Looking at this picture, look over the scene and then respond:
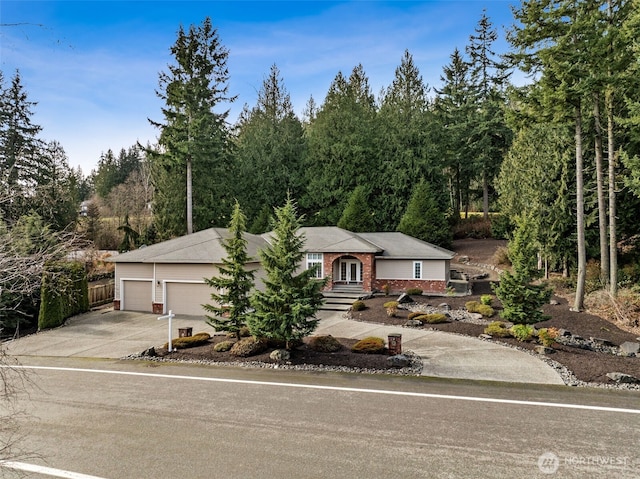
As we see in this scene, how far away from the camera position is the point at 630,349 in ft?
41.1

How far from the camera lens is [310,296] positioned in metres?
11.8

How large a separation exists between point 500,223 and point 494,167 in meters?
7.50

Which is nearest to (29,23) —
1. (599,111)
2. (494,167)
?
(599,111)

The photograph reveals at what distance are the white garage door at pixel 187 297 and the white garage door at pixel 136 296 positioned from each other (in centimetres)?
134

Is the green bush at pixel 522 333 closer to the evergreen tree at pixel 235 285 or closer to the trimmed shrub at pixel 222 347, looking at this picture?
the evergreen tree at pixel 235 285

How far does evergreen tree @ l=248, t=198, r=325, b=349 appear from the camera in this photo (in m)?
11.4

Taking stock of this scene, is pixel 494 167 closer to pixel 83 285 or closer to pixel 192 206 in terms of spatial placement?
pixel 192 206

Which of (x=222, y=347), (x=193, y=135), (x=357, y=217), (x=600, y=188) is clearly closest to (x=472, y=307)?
(x=600, y=188)

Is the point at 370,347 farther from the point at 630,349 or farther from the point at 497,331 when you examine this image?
the point at 630,349

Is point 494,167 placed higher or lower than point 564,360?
higher

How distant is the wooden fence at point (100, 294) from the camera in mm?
22094

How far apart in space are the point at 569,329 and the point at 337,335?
8.75m

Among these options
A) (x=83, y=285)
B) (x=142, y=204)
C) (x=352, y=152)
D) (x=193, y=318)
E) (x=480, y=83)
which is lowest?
(x=193, y=318)

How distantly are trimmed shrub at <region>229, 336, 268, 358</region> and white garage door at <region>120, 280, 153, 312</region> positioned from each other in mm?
10323
